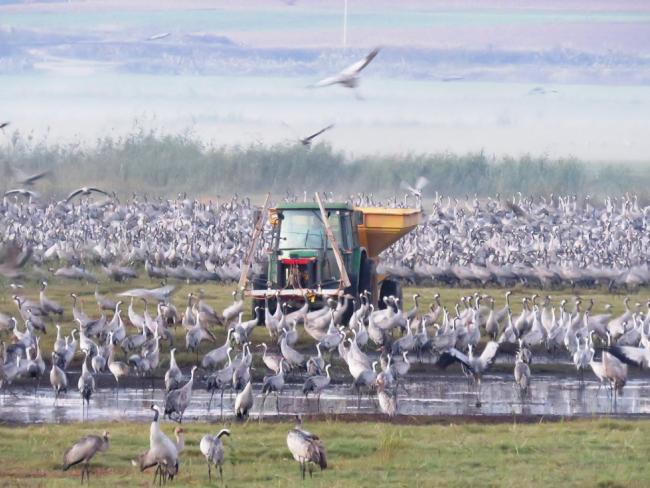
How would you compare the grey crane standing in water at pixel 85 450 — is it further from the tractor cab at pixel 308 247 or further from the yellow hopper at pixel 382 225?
the yellow hopper at pixel 382 225

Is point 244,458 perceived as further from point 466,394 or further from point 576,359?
point 576,359

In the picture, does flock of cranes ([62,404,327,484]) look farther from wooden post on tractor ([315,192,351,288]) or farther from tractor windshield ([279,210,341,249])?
tractor windshield ([279,210,341,249])

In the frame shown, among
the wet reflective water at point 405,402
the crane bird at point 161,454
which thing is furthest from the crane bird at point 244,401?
the crane bird at point 161,454

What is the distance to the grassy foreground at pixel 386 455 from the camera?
439 inches

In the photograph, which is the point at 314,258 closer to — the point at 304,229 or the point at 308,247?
the point at 308,247

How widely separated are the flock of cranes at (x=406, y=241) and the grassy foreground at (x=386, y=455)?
10260mm

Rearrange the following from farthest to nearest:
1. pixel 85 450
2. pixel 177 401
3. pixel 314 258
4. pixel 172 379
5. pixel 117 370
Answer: pixel 314 258, pixel 117 370, pixel 172 379, pixel 177 401, pixel 85 450

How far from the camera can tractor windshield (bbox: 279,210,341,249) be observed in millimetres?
21266

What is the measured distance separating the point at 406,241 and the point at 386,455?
2638 centimetres

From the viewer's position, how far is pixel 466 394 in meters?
16.6

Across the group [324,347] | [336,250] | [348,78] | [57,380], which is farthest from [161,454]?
[336,250]

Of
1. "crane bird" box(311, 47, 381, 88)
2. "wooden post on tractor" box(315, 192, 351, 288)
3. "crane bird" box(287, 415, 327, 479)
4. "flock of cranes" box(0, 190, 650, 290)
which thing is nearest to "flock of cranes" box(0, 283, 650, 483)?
"wooden post on tractor" box(315, 192, 351, 288)

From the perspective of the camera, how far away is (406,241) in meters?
38.2

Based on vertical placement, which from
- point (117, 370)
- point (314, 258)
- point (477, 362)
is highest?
point (314, 258)
